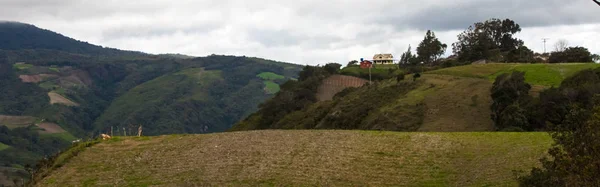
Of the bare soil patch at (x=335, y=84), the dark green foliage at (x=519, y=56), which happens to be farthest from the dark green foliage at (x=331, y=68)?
the dark green foliage at (x=519, y=56)

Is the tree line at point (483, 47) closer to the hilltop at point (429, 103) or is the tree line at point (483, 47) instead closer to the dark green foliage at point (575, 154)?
the hilltop at point (429, 103)

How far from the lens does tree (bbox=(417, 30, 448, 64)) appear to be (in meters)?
151

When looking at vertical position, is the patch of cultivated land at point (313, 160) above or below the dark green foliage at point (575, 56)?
below

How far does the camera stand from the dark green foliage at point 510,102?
56.3m

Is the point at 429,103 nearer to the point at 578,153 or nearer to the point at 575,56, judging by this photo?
the point at 575,56

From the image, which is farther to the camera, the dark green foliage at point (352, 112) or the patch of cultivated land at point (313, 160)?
the dark green foliage at point (352, 112)

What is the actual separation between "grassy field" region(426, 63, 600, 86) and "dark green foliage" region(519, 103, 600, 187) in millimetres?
62349

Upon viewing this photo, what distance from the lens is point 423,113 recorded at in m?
72.7

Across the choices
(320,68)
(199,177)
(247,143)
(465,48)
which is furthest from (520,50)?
(199,177)

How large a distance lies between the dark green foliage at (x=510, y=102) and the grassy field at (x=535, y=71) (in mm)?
12095

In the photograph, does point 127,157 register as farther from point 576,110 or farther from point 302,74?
point 302,74

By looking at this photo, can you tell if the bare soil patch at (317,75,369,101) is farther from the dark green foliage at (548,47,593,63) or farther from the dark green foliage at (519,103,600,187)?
the dark green foliage at (519,103,600,187)

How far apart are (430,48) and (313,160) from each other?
122285mm

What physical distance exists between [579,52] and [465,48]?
3961 centimetres
